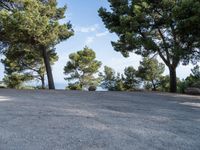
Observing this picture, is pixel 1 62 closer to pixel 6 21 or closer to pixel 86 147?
pixel 6 21

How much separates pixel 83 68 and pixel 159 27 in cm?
1661

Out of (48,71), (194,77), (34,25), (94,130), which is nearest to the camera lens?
(94,130)

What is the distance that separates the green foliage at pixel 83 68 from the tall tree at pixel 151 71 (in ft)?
26.0

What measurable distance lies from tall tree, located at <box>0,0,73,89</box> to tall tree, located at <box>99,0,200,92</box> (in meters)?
3.30

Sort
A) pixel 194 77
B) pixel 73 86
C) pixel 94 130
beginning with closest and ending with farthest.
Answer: pixel 94 130 → pixel 194 77 → pixel 73 86

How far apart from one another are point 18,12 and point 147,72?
12750 millimetres

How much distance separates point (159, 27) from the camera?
17.5 m

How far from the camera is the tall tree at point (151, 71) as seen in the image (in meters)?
25.3

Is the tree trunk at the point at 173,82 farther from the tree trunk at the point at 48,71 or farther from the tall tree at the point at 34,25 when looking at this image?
the tree trunk at the point at 48,71

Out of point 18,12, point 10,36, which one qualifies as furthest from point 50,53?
point 18,12

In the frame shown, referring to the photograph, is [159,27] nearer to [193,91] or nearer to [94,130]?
[193,91]

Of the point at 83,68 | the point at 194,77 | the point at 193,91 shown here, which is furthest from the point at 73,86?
the point at 193,91

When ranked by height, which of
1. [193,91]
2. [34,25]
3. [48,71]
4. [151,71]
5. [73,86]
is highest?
[34,25]

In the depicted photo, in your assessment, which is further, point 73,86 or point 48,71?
point 73,86
